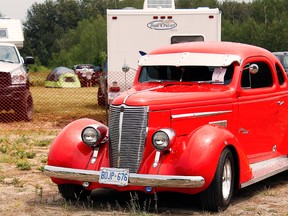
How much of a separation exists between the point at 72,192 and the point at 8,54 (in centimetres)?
1159

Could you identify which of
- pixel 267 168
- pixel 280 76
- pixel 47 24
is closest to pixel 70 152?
pixel 267 168

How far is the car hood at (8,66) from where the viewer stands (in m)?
18.8

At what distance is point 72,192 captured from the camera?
29.2 feet

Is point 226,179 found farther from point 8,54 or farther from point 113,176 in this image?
point 8,54

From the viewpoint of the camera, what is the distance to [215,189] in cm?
813

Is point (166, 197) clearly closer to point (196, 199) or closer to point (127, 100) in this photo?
point (196, 199)

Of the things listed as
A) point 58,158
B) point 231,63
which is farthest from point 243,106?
point 58,158

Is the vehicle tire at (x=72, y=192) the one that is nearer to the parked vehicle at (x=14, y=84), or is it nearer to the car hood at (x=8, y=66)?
the parked vehicle at (x=14, y=84)

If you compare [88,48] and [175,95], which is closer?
[175,95]

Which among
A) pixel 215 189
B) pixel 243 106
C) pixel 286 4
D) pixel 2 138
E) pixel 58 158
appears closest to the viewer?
pixel 215 189

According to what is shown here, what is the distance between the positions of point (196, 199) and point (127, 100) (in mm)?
1391

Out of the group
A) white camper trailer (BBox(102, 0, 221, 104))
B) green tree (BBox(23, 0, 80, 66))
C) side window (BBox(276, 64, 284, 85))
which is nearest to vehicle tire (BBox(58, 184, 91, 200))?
A: side window (BBox(276, 64, 284, 85))

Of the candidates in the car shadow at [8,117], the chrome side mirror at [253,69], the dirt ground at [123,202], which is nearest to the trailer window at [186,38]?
the car shadow at [8,117]

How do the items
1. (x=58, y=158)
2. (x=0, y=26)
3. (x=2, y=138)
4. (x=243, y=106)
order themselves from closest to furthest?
(x=58, y=158) < (x=243, y=106) < (x=2, y=138) < (x=0, y=26)
